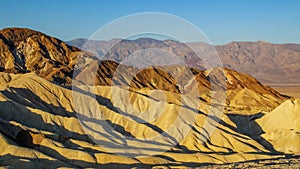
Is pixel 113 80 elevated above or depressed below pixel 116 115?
below

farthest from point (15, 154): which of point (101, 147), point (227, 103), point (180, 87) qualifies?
point (180, 87)

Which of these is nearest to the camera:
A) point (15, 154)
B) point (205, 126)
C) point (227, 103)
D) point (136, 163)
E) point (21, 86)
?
point (15, 154)

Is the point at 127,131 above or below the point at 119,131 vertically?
above

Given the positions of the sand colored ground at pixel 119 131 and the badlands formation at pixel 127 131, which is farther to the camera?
the sand colored ground at pixel 119 131

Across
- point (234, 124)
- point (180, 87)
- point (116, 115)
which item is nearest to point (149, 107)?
point (116, 115)

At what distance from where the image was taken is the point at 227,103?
120m

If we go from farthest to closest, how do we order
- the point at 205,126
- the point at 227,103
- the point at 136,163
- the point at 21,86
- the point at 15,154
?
the point at 227,103 < the point at 21,86 < the point at 205,126 < the point at 136,163 < the point at 15,154

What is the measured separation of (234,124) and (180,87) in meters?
63.5

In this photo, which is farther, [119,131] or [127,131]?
[119,131]

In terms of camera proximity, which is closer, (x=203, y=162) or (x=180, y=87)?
(x=203, y=162)

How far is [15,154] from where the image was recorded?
161ft

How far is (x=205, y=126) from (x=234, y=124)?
10228mm

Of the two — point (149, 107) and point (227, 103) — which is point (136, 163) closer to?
point (149, 107)

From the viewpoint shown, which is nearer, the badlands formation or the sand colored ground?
the badlands formation
